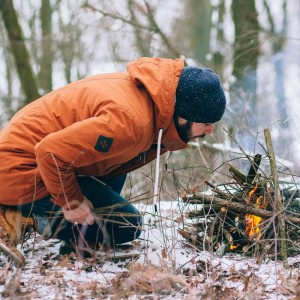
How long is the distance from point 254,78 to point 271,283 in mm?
7509

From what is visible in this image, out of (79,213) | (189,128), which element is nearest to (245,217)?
(189,128)

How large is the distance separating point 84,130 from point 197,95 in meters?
0.74

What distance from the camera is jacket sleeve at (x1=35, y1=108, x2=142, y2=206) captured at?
2.72 metres

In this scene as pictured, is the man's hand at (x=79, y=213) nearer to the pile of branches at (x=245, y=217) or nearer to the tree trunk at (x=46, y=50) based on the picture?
the pile of branches at (x=245, y=217)

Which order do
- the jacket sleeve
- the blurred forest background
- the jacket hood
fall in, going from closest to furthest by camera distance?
the jacket sleeve, the jacket hood, the blurred forest background

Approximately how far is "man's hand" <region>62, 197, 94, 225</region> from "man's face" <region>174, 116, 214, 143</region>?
76 cm

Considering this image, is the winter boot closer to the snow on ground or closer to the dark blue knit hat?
the snow on ground

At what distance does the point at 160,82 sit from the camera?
9.68 feet

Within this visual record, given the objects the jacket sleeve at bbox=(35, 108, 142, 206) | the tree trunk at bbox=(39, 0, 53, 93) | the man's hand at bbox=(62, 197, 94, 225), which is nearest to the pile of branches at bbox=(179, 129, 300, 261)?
the man's hand at bbox=(62, 197, 94, 225)

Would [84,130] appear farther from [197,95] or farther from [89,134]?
[197,95]

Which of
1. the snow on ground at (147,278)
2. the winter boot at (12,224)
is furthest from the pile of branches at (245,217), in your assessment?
the winter boot at (12,224)

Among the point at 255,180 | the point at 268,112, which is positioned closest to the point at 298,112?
the point at 268,112

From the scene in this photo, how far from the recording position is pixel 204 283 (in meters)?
2.78

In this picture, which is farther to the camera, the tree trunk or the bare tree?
the tree trunk
